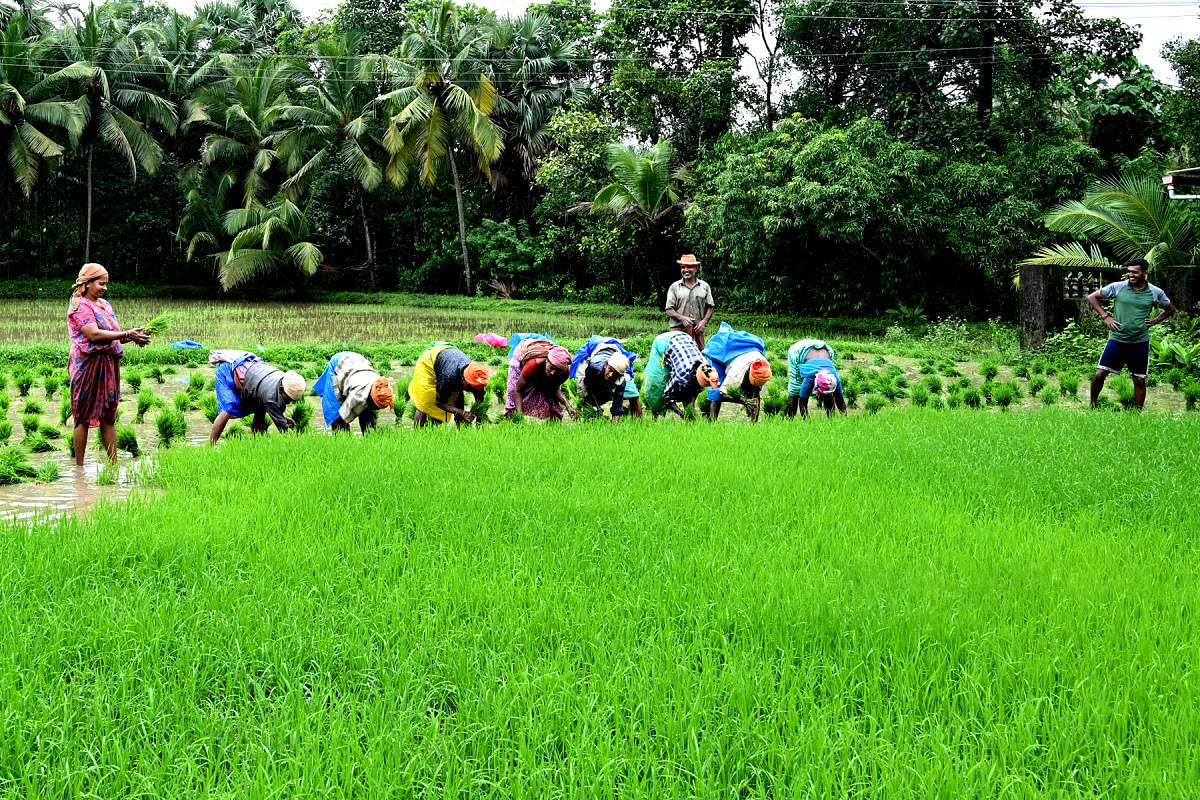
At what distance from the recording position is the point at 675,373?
660 centimetres

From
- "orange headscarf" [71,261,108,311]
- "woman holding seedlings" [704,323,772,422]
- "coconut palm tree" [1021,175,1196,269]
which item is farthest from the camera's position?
"coconut palm tree" [1021,175,1196,269]

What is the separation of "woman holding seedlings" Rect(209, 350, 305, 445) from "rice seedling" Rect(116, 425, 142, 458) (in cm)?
58

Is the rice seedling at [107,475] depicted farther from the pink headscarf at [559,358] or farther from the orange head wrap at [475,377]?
the pink headscarf at [559,358]

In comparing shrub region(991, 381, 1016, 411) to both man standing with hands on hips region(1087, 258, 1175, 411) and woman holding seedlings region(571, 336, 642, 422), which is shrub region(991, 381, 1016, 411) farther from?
woman holding seedlings region(571, 336, 642, 422)

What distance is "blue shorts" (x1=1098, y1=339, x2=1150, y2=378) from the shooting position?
295 inches

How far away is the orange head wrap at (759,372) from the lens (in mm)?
6488

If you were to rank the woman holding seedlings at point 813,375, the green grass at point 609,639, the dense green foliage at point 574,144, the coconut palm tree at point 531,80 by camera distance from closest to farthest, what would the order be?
the green grass at point 609,639 → the woman holding seedlings at point 813,375 → the dense green foliage at point 574,144 → the coconut palm tree at point 531,80

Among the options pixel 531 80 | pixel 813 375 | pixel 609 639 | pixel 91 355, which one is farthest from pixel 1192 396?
pixel 531 80

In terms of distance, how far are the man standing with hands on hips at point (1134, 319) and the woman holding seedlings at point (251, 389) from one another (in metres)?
6.22

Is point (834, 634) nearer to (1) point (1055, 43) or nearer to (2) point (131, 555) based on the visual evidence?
(2) point (131, 555)

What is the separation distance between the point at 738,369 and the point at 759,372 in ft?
0.91

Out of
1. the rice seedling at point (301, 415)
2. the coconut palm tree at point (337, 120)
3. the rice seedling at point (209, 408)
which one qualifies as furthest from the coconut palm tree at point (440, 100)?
the rice seedling at point (301, 415)

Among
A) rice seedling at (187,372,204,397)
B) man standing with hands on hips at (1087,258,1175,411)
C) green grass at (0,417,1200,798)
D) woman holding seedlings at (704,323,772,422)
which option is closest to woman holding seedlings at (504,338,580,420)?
woman holding seedlings at (704,323,772,422)

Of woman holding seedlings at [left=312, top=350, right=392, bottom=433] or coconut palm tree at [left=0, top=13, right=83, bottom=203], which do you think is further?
coconut palm tree at [left=0, top=13, right=83, bottom=203]
